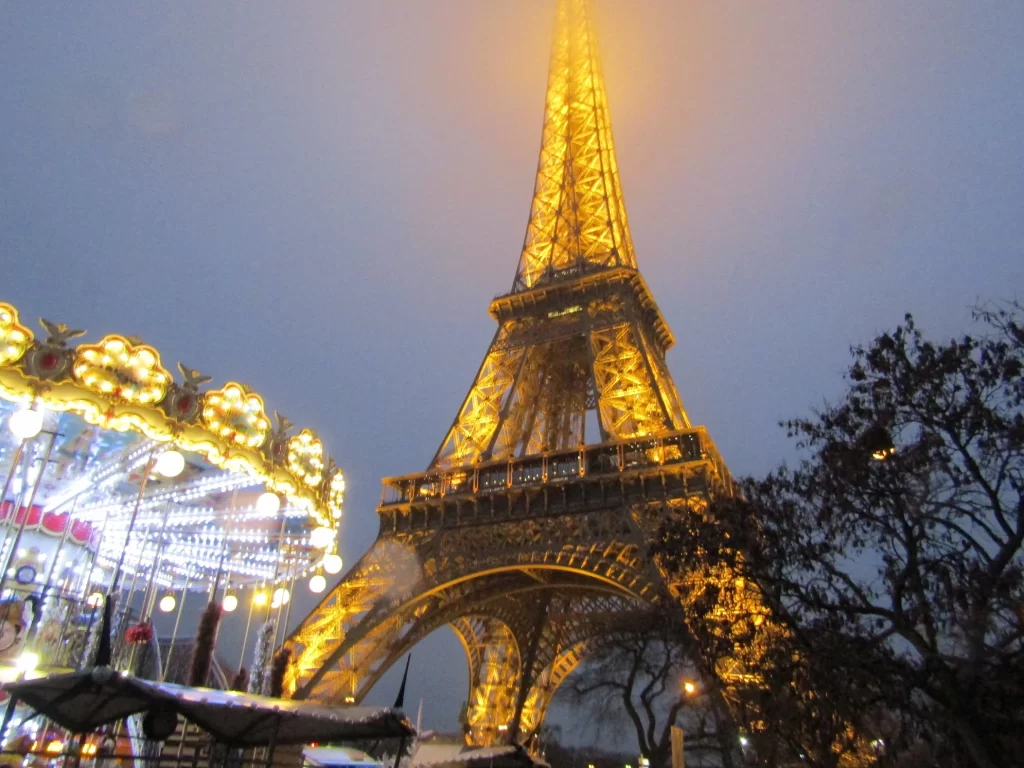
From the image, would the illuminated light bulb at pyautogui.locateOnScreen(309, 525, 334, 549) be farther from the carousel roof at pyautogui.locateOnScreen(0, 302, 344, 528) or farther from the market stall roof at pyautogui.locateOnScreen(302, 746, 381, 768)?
the market stall roof at pyautogui.locateOnScreen(302, 746, 381, 768)

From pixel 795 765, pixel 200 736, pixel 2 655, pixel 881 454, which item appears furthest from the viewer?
pixel 795 765

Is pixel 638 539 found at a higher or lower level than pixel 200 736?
higher

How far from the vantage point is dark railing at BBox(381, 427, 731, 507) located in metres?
18.0

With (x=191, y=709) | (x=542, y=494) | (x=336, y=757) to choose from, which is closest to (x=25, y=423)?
(x=191, y=709)

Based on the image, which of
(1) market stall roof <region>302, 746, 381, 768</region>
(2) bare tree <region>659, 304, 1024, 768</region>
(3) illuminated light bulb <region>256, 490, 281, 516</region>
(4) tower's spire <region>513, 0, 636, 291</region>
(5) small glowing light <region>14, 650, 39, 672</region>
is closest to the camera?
(2) bare tree <region>659, 304, 1024, 768</region>

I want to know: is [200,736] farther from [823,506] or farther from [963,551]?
[963,551]

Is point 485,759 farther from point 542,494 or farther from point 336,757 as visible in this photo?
point 336,757

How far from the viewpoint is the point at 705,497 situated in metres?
16.8

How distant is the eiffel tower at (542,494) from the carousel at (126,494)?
8.47 ft

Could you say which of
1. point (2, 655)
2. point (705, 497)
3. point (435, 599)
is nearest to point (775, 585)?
point (705, 497)

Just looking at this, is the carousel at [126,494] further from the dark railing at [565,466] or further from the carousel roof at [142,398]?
the dark railing at [565,466]

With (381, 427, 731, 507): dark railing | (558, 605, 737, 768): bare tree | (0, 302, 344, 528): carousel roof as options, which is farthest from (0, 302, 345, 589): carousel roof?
(558, 605, 737, 768): bare tree

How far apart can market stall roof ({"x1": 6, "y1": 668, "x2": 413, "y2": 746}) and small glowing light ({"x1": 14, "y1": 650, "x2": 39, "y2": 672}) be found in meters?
3.74

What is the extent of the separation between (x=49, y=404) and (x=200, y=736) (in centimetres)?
661
